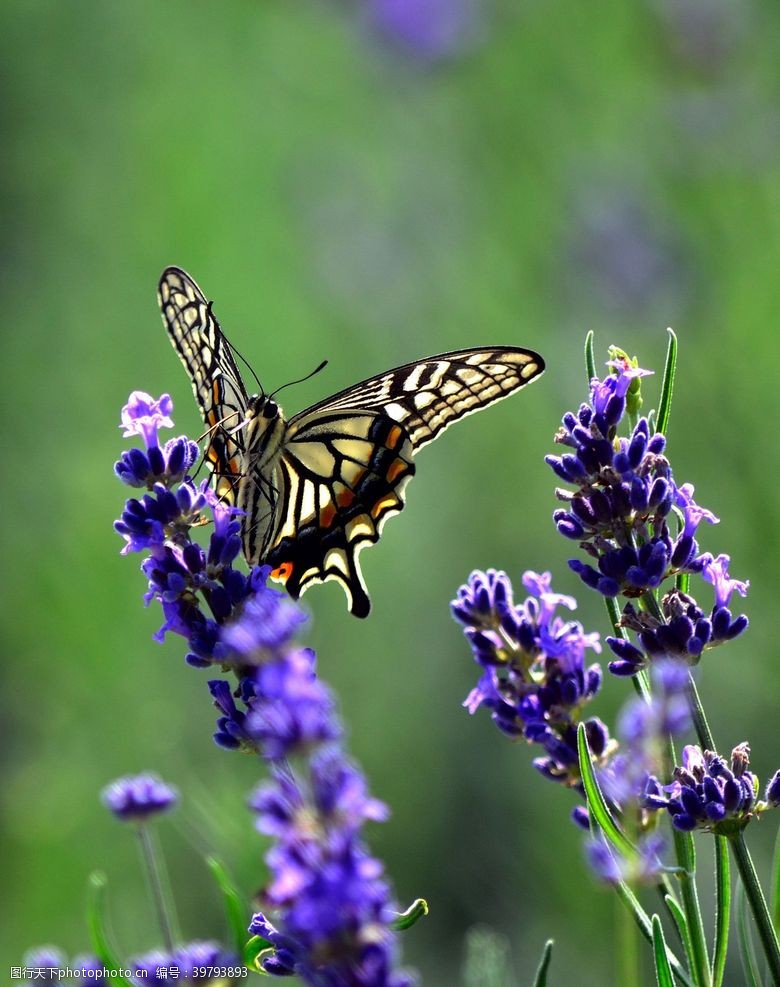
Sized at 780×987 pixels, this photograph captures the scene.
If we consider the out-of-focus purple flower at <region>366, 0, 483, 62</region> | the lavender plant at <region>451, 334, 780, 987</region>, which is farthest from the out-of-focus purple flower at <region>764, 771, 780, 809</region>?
the out-of-focus purple flower at <region>366, 0, 483, 62</region>

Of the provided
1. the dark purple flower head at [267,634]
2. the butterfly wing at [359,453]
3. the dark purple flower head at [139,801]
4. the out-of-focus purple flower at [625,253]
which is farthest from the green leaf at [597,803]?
the out-of-focus purple flower at [625,253]

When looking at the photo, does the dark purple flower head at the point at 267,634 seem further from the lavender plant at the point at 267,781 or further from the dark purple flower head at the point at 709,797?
the dark purple flower head at the point at 709,797

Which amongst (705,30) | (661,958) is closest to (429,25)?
(705,30)

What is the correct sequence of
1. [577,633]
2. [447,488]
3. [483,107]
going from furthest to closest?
[447,488], [483,107], [577,633]

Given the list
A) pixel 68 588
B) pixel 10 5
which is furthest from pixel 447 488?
pixel 10 5

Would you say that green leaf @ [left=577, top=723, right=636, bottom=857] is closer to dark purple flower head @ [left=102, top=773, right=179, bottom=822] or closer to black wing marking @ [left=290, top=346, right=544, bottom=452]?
dark purple flower head @ [left=102, top=773, right=179, bottom=822]

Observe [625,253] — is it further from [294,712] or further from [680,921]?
[294,712]

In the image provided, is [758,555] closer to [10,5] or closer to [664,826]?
[664,826]
